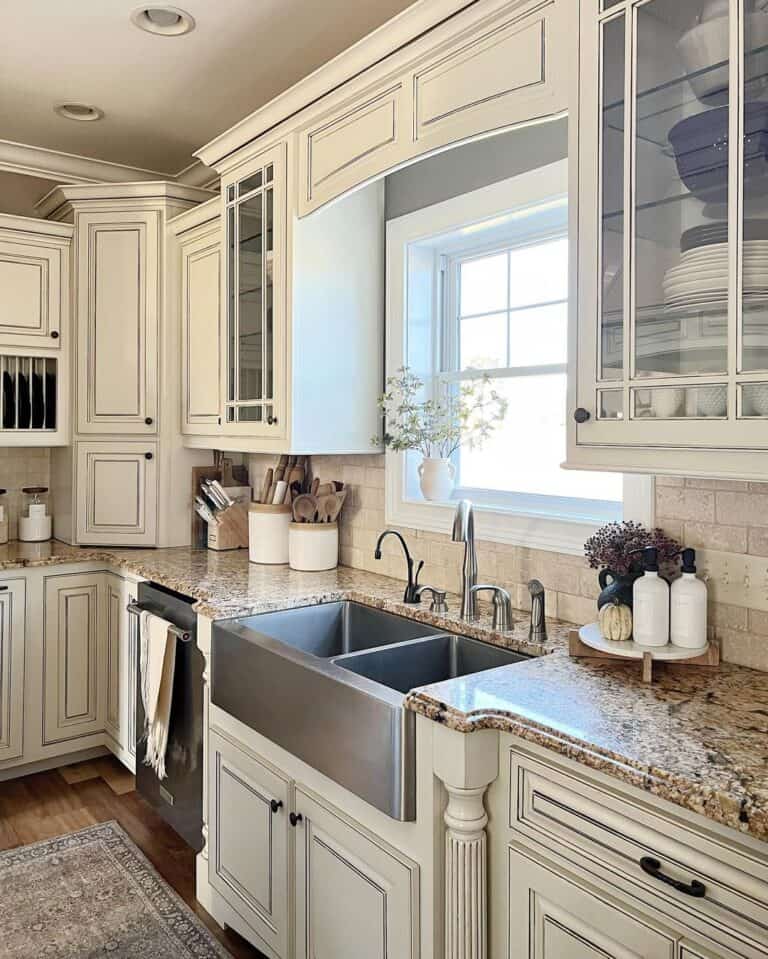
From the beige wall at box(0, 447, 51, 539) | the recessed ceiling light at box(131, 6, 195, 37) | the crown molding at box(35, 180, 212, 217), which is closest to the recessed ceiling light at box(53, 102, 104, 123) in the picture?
the crown molding at box(35, 180, 212, 217)

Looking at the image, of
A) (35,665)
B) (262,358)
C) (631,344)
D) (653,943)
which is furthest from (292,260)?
(653,943)

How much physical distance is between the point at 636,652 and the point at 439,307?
1.50 meters

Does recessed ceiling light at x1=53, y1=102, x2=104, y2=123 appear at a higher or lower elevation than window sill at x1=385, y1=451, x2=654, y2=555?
higher

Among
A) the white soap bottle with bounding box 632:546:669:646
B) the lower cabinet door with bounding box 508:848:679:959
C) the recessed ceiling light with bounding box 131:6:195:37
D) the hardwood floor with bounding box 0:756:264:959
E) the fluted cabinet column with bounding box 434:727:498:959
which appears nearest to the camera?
the lower cabinet door with bounding box 508:848:679:959

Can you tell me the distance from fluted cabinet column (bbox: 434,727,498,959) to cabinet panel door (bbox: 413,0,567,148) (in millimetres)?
1327

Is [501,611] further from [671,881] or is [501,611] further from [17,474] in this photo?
[17,474]

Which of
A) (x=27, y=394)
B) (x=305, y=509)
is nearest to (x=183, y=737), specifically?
(x=305, y=509)

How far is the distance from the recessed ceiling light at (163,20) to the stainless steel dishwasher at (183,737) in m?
1.83

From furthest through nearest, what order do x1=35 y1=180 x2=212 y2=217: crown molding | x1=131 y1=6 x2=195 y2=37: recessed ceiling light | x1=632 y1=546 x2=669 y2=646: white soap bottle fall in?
x1=35 y1=180 x2=212 y2=217: crown molding < x1=131 y1=6 x2=195 y2=37: recessed ceiling light < x1=632 y1=546 x2=669 y2=646: white soap bottle

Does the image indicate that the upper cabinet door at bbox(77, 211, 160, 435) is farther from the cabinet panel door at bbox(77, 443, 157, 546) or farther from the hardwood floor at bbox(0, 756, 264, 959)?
the hardwood floor at bbox(0, 756, 264, 959)

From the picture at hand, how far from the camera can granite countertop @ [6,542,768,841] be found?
3.78ft

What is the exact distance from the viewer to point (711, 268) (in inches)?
54.7

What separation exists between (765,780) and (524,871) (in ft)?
1.56

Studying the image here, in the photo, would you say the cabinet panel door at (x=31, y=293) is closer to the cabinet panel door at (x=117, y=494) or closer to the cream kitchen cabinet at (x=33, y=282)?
the cream kitchen cabinet at (x=33, y=282)
